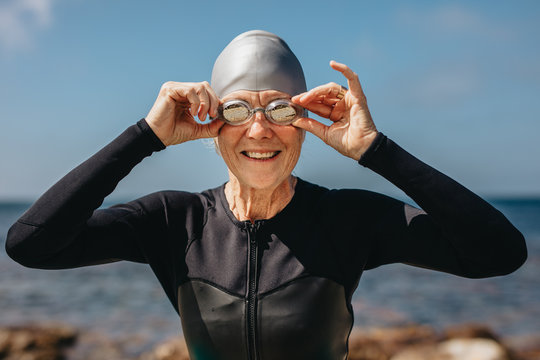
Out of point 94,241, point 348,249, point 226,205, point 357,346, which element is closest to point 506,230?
point 348,249

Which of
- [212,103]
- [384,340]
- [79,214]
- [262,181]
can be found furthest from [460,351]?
[79,214]

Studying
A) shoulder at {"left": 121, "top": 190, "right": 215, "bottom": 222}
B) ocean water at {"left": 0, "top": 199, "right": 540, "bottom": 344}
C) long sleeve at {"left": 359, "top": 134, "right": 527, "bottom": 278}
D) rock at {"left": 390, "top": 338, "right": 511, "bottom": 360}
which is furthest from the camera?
ocean water at {"left": 0, "top": 199, "right": 540, "bottom": 344}

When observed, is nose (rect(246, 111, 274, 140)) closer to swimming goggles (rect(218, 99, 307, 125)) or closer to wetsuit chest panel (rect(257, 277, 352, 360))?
swimming goggles (rect(218, 99, 307, 125))

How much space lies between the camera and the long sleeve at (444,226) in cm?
208

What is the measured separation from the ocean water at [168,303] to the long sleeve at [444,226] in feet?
28.6

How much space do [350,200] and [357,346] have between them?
7.13 metres

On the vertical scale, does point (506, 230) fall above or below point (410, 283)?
above

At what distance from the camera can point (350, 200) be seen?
2451 mm

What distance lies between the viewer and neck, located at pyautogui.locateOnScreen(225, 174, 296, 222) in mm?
2498

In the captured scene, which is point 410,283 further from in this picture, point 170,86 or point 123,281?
point 170,86

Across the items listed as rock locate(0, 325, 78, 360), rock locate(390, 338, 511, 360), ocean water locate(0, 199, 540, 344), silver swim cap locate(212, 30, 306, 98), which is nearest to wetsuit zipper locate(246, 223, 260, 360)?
silver swim cap locate(212, 30, 306, 98)

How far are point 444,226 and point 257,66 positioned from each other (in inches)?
45.5

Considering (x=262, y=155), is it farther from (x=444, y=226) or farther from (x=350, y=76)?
(x=444, y=226)

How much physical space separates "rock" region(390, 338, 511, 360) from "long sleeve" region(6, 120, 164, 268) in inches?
291
